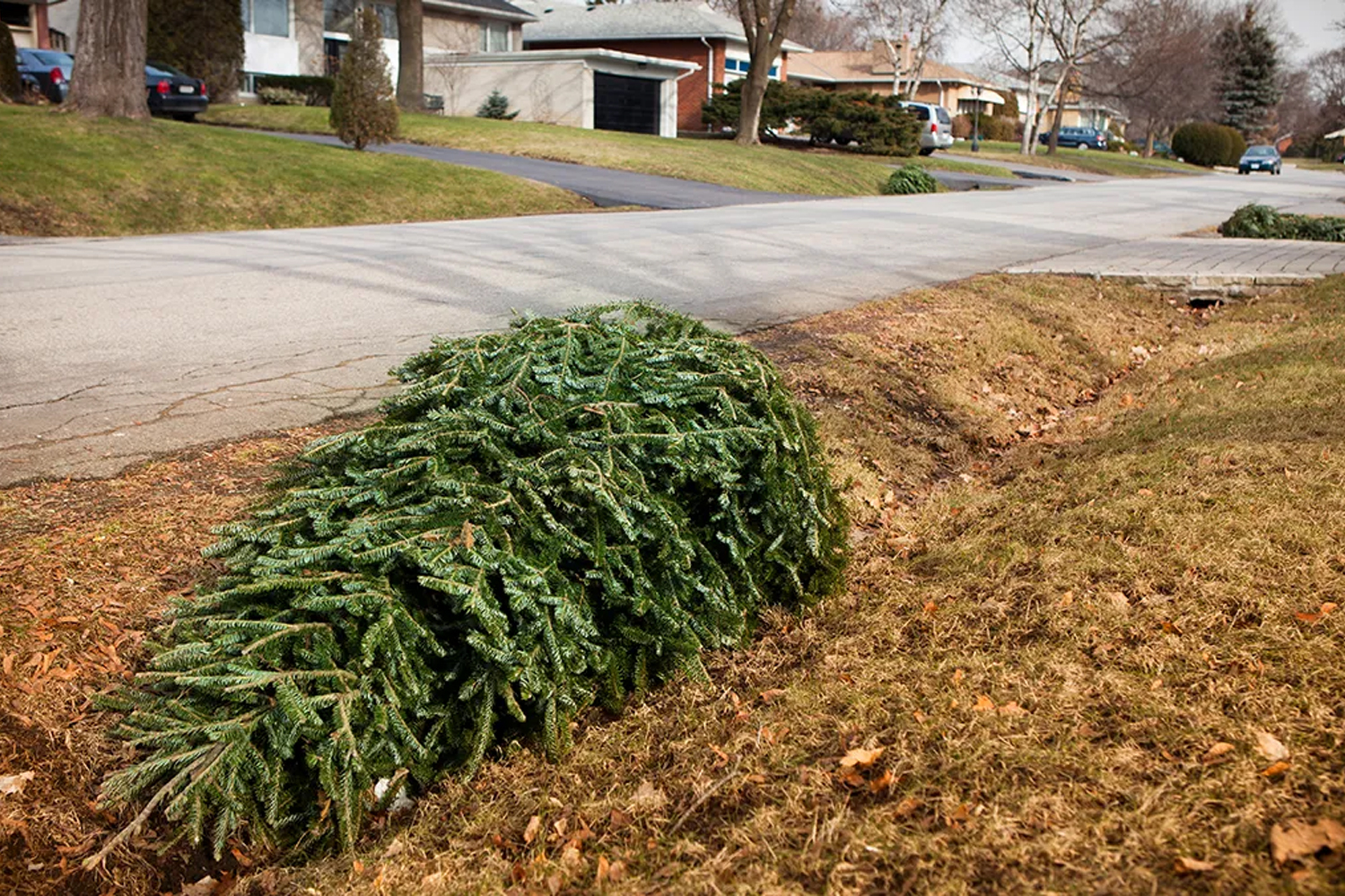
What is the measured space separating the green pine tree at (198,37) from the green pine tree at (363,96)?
12.7m

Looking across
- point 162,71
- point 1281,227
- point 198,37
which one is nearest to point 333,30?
point 198,37

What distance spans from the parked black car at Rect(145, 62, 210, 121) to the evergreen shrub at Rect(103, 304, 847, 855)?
25662mm

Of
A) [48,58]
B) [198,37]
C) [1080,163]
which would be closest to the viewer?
[48,58]

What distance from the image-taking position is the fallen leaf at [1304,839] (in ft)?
7.35

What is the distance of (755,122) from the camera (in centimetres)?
3544

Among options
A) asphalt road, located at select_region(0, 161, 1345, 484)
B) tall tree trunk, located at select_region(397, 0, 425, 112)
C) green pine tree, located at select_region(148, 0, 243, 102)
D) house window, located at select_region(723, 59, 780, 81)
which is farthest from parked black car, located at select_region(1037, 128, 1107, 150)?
asphalt road, located at select_region(0, 161, 1345, 484)

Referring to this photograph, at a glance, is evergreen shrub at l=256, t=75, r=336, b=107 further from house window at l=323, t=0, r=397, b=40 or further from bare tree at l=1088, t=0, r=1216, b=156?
bare tree at l=1088, t=0, r=1216, b=156

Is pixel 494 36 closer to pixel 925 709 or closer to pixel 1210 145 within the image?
pixel 1210 145

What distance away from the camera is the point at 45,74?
26359 mm

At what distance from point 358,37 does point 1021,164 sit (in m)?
33.3

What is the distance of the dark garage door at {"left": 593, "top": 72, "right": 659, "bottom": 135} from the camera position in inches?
1526

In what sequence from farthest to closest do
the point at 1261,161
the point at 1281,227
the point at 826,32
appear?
the point at 826,32 → the point at 1261,161 → the point at 1281,227

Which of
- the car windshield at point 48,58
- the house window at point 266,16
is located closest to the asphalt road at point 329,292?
the car windshield at point 48,58

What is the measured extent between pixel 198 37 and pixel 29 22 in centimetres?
728
